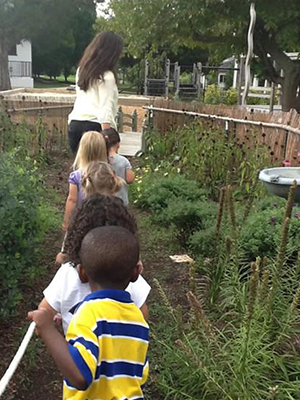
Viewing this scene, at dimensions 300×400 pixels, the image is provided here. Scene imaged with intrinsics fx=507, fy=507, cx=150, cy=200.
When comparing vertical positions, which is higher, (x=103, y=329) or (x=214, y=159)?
(x=103, y=329)

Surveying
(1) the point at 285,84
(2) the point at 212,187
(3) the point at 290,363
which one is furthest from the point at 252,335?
(1) the point at 285,84

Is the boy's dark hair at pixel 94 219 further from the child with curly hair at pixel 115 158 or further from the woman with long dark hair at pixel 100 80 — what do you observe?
the woman with long dark hair at pixel 100 80

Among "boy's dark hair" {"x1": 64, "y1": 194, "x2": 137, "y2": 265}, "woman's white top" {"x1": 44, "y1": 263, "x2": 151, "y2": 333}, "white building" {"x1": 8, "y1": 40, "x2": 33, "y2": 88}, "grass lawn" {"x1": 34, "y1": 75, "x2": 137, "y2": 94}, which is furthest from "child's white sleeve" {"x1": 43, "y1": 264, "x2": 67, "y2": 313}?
"white building" {"x1": 8, "y1": 40, "x2": 33, "y2": 88}

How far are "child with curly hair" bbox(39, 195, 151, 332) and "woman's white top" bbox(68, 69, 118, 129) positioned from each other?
2.11 meters

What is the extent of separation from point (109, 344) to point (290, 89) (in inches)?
564

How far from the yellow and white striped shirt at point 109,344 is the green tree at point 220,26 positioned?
37.1 ft

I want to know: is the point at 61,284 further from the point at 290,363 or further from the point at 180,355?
the point at 290,363

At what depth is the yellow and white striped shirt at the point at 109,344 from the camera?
4.53 ft

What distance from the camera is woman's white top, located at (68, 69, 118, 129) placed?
389 centimetres

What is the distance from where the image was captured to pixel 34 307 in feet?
11.0

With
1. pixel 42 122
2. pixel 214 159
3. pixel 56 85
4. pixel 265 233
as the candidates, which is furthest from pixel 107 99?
pixel 56 85

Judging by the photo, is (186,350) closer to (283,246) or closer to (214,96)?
(283,246)

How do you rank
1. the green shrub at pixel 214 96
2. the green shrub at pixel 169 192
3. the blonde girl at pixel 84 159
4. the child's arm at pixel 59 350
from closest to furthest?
the child's arm at pixel 59 350 → the blonde girl at pixel 84 159 → the green shrub at pixel 169 192 → the green shrub at pixel 214 96

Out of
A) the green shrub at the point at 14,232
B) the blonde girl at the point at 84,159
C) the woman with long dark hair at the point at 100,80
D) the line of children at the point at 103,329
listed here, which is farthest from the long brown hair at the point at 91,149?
the line of children at the point at 103,329
